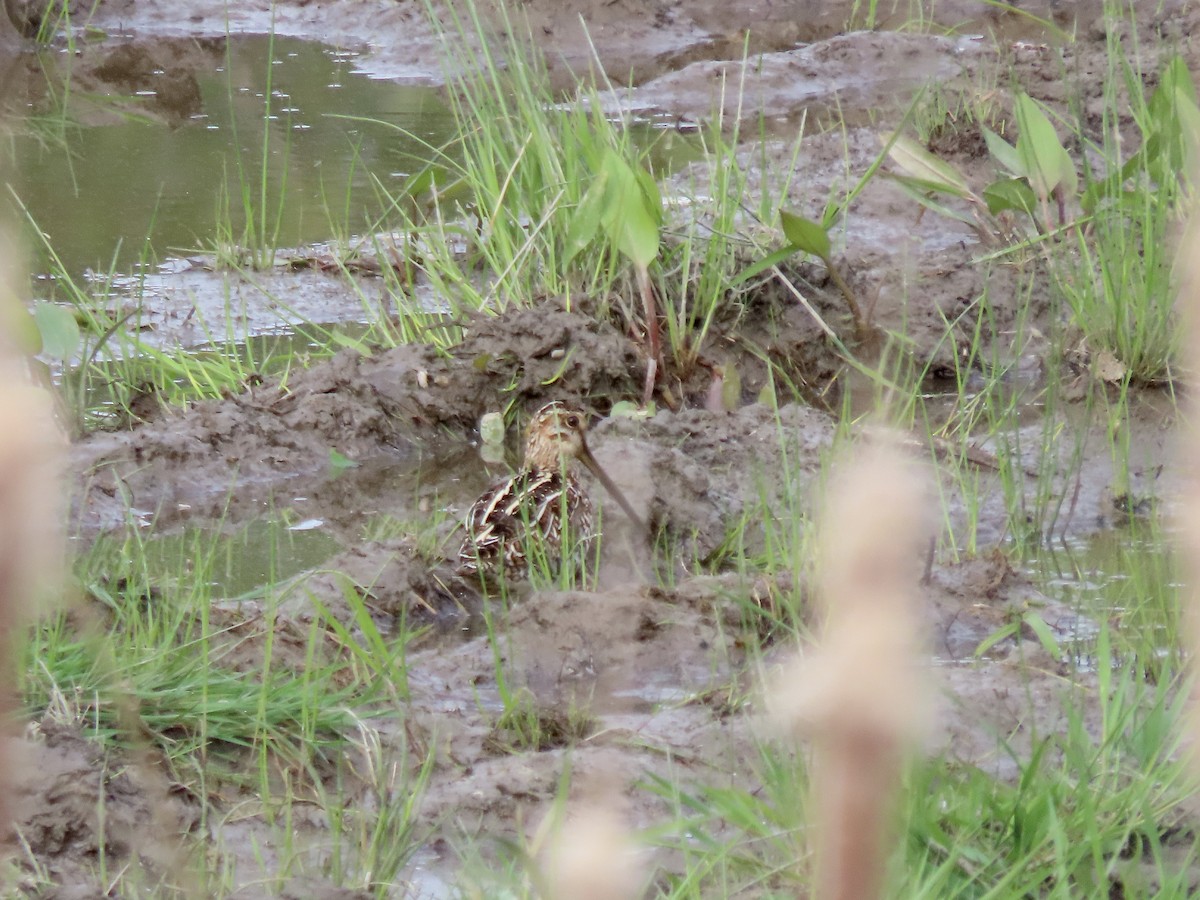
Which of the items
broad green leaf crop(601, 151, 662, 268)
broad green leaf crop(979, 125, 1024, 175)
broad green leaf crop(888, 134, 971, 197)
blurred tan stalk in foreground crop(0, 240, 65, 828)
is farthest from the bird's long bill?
blurred tan stalk in foreground crop(0, 240, 65, 828)

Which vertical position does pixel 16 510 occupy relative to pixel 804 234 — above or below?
above

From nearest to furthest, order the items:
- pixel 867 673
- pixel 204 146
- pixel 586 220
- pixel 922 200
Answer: pixel 867 673, pixel 586 220, pixel 922 200, pixel 204 146

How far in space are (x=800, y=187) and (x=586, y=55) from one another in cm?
515

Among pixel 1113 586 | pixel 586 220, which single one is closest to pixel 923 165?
pixel 586 220

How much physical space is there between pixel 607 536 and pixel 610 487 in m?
0.17

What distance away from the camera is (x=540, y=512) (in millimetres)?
3873

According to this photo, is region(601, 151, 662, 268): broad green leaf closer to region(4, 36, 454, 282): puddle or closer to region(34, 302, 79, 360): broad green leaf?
region(4, 36, 454, 282): puddle

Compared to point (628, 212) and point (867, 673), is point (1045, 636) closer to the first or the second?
point (628, 212)

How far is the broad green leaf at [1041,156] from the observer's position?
4.98 meters

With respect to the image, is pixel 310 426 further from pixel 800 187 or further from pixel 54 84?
pixel 54 84

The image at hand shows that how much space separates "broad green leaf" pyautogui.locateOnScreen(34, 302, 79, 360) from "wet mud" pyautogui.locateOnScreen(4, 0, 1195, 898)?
1.00 ft

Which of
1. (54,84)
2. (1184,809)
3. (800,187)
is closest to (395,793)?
(1184,809)

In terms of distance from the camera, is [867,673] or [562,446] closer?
[867,673]

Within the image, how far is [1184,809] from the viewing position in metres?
2.21
